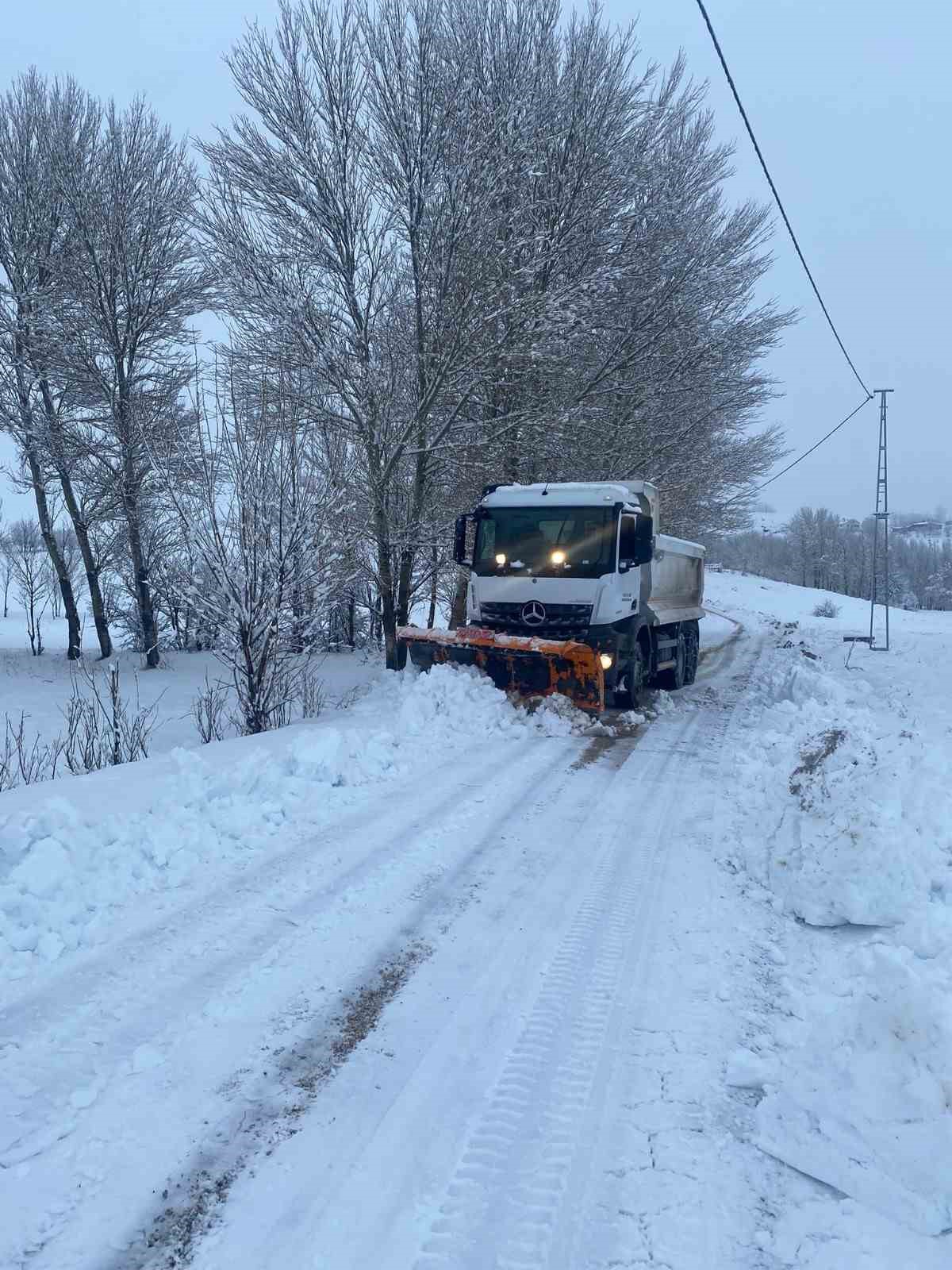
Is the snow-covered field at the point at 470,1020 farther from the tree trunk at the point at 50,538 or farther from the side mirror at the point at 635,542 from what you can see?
the tree trunk at the point at 50,538

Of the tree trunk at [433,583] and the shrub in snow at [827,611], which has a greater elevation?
the tree trunk at [433,583]

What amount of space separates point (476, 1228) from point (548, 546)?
28.3 ft

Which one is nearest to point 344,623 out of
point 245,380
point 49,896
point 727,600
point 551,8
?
point 245,380

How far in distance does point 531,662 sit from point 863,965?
6356mm

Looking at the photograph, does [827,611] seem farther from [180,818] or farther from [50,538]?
[180,818]

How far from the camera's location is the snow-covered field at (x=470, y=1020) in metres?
2.32

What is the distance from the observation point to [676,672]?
13.4 meters

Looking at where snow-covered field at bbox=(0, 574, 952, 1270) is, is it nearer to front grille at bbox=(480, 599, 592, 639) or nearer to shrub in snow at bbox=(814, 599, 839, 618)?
front grille at bbox=(480, 599, 592, 639)

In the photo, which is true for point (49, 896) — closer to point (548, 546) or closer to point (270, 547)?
point (270, 547)

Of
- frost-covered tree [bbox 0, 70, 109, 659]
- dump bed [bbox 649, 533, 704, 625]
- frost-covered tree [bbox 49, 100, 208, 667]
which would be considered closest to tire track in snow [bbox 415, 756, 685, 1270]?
dump bed [bbox 649, 533, 704, 625]

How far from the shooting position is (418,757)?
7324mm

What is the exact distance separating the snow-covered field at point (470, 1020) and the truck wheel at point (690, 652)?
24.2 feet

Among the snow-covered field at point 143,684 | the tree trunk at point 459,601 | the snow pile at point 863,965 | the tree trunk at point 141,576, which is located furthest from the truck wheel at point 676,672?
the tree trunk at point 141,576

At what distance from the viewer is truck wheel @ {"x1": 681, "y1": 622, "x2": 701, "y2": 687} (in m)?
14.0
